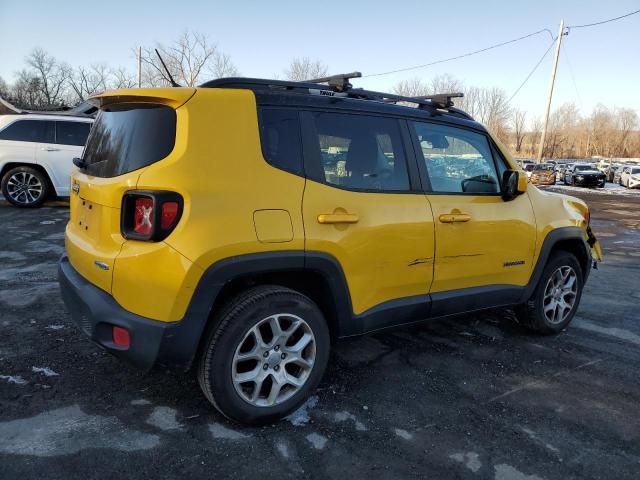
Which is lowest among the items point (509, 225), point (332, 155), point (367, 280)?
point (367, 280)

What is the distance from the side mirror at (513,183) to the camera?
3.68 m

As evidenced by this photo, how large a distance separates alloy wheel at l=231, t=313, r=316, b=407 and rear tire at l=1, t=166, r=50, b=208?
9.28 metres

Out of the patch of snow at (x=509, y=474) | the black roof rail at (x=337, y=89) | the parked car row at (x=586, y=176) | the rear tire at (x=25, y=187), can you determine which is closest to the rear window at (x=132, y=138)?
the black roof rail at (x=337, y=89)

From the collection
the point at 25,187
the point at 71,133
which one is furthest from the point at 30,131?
the point at 25,187

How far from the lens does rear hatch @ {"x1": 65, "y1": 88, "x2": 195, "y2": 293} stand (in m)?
2.52

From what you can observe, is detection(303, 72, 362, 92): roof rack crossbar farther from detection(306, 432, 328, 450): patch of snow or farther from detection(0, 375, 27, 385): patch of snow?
detection(0, 375, 27, 385): patch of snow

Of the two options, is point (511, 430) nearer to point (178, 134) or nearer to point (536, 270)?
point (536, 270)

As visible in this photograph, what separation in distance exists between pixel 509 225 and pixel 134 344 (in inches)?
107

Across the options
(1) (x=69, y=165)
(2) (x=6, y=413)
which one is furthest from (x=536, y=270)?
(1) (x=69, y=165)

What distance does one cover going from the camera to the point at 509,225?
3713mm

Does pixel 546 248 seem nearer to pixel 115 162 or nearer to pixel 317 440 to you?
pixel 317 440

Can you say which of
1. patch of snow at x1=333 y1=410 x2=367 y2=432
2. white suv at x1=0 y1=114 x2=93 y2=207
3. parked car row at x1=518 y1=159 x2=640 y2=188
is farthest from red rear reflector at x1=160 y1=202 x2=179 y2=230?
parked car row at x1=518 y1=159 x2=640 y2=188

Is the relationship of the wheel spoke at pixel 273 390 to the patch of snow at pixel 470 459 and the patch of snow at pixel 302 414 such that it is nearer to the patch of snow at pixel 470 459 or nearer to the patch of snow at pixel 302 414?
the patch of snow at pixel 302 414

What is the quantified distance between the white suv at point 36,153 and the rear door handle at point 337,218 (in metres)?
8.83
